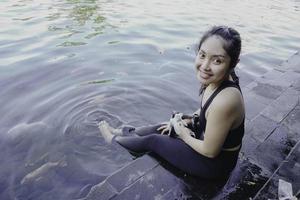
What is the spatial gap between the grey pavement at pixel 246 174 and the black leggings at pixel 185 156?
96 mm

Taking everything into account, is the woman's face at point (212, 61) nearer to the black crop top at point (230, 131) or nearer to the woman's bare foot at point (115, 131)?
the black crop top at point (230, 131)

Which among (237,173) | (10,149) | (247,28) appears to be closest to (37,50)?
(10,149)

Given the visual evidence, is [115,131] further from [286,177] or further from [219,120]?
[286,177]

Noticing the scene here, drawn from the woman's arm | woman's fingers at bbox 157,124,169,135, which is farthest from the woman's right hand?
the woman's arm

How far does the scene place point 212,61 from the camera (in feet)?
8.75

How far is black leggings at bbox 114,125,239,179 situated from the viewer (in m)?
→ 2.99

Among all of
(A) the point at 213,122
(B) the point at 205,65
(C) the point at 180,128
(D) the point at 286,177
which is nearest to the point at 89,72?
(C) the point at 180,128

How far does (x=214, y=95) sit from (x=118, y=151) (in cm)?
182

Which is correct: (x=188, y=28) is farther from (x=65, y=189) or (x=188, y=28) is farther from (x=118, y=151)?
(x=65, y=189)

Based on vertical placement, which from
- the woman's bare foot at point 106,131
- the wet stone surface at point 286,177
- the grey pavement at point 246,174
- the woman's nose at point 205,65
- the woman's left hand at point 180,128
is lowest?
the woman's bare foot at point 106,131

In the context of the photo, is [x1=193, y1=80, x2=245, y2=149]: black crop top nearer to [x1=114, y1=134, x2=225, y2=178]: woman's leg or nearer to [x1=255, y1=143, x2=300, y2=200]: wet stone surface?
[x1=114, y1=134, x2=225, y2=178]: woman's leg

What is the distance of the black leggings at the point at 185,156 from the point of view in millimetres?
2992

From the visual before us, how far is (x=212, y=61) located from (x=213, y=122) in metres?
0.54

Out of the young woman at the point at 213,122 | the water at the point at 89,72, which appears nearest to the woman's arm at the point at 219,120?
the young woman at the point at 213,122
